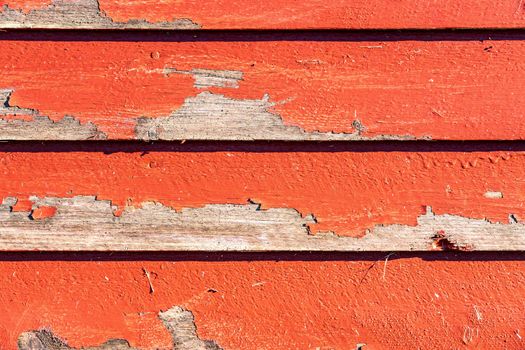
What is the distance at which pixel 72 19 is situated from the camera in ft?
3.09

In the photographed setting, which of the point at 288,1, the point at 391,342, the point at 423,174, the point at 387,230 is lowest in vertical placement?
the point at 391,342

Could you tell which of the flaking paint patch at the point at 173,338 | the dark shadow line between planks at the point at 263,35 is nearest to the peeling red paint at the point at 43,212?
the flaking paint patch at the point at 173,338

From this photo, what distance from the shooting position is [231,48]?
37.6 inches

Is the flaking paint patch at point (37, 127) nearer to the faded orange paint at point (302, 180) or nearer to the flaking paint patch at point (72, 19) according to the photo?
the faded orange paint at point (302, 180)

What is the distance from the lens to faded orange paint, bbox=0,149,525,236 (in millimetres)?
958

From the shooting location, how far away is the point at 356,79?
957 millimetres

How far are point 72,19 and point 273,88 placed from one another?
1.33 feet

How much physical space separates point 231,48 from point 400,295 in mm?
588

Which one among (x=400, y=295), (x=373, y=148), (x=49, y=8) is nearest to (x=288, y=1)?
(x=373, y=148)

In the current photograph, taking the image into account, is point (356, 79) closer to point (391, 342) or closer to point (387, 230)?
point (387, 230)

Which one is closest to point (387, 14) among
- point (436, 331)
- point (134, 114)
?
point (134, 114)

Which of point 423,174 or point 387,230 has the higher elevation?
point 423,174

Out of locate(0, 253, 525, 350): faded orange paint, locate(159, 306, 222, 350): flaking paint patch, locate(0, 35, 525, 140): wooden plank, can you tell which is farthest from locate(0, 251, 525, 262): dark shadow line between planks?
locate(0, 35, 525, 140): wooden plank

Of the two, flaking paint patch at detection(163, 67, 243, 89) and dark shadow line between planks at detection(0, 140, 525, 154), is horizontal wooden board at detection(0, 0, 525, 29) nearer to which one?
flaking paint patch at detection(163, 67, 243, 89)
